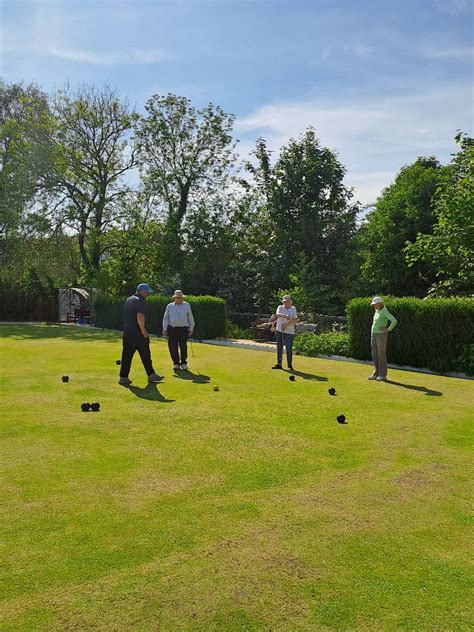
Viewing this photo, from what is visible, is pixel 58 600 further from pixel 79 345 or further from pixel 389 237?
pixel 389 237

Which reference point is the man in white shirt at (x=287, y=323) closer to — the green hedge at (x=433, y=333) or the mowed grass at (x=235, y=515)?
the green hedge at (x=433, y=333)

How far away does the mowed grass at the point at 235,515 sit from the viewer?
9.76 feet

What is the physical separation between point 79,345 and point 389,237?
42.5 ft

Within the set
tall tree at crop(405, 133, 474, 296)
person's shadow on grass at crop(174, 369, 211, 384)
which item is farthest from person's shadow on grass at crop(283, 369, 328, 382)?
tall tree at crop(405, 133, 474, 296)

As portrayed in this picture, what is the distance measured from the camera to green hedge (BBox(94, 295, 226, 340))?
65.3 feet

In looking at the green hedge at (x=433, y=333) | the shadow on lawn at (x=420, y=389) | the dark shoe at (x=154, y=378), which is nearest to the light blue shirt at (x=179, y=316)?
the dark shoe at (x=154, y=378)

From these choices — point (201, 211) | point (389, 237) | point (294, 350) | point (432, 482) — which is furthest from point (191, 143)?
point (432, 482)

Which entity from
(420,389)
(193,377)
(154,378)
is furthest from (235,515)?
(193,377)

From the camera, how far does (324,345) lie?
1530cm

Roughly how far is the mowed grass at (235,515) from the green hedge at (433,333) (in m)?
3.95

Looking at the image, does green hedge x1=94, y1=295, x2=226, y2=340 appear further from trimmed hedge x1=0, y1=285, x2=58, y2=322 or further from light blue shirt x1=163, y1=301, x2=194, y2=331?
trimmed hedge x1=0, y1=285, x2=58, y2=322

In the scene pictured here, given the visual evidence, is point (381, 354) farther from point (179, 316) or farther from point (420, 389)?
point (179, 316)

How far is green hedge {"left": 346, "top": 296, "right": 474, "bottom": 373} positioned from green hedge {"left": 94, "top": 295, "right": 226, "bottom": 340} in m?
7.62

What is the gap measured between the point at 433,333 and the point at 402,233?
10.0 m
